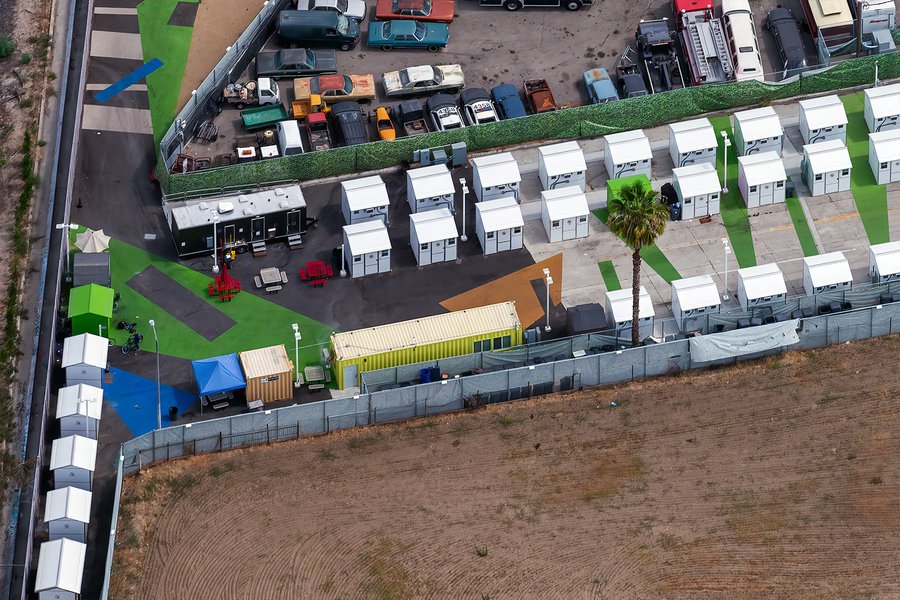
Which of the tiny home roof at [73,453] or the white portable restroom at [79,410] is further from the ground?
the white portable restroom at [79,410]

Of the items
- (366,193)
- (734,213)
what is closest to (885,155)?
(734,213)

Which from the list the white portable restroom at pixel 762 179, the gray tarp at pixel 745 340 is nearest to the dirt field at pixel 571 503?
the gray tarp at pixel 745 340

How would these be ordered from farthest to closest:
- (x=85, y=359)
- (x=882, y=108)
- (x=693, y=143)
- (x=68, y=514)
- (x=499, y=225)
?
(x=882, y=108) → (x=693, y=143) → (x=499, y=225) → (x=85, y=359) → (x=68, y=514)

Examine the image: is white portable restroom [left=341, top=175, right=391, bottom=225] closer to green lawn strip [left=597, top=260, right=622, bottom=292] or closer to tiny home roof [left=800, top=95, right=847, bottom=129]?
green lawn strip [left=597, top=260, right=622, bottom=292]

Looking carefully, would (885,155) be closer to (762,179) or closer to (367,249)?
(762,179)

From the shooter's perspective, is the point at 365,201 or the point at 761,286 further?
the point at 365,201

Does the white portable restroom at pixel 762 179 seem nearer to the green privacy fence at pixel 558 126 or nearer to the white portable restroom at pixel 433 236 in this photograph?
the green privacy fence at pixel 558 126

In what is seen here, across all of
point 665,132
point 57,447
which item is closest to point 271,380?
point 57,447
